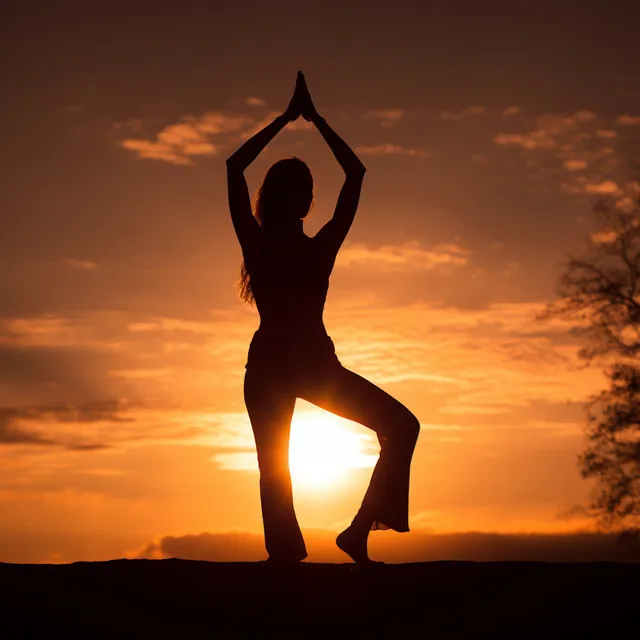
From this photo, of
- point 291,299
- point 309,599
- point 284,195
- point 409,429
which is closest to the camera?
point 309,599

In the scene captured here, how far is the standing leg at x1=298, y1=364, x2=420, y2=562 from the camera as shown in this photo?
6.40 m

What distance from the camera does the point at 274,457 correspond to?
21.7 feet

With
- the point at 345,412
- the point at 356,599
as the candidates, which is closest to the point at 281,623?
the point at 356,599

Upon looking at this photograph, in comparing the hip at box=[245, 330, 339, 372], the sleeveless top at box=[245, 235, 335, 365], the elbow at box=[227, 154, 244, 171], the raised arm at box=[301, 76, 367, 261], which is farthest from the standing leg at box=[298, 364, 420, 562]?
the elbow at box=[227, 154, 244, 171]

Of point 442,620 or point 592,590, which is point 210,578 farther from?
point 592,590

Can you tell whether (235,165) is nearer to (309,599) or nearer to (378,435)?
(378,435)

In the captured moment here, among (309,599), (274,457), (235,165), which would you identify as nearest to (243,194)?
(235,165)

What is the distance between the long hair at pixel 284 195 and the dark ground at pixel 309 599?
2171 mm

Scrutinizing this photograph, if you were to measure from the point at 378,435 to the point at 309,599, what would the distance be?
1223 mm

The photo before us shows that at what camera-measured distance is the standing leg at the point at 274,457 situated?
655 cm

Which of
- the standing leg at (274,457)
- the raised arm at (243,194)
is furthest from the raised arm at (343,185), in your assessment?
the standing leg at (274,457)

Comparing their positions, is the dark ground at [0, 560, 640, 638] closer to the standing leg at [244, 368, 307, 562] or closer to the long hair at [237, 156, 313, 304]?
the standing leg at [244, 368, 307, 562]

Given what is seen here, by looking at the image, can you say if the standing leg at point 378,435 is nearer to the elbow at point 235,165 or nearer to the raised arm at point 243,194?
the raised arm at point 243,194

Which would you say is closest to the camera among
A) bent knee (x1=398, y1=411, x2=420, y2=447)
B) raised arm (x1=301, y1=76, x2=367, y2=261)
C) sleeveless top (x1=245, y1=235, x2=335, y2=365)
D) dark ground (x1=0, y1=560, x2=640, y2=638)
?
dark ground (x1=0, y1=560, x2=640, y2=638)
